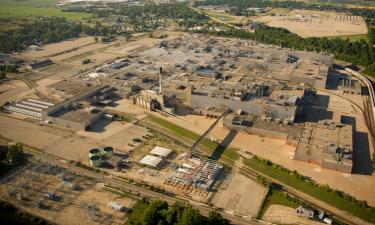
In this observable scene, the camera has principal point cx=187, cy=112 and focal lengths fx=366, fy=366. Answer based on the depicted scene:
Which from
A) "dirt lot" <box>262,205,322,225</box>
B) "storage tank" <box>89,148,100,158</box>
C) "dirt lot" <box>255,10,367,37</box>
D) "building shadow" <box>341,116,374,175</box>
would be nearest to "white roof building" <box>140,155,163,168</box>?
"storage tank" <box>89,148,100,158</box>

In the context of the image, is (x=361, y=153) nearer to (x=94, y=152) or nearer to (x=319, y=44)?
(x=94, y=152)

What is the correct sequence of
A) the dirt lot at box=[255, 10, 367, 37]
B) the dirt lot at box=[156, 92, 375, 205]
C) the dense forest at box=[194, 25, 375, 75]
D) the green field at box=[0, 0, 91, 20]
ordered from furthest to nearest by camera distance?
1. the green field at box=[0, 0, 91, 20]
2. the dirt lot at box=[255, 10, 367, 37]
3. the dense forest at box=[194, 25, 375, 75]
4. the dirt lot at box=[156, 92, 375, 205]

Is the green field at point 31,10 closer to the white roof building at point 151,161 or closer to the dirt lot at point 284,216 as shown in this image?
the white roof building at point 151,161

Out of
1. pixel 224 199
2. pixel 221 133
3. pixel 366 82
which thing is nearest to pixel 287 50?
pixel 366 82

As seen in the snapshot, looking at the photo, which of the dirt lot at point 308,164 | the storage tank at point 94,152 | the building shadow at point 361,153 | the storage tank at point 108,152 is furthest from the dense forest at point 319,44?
the storage tank at point 94,152

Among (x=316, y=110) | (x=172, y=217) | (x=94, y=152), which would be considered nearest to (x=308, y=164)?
(x=316, y=110)

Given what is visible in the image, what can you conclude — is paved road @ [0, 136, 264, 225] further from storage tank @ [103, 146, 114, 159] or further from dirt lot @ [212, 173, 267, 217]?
storage tank @ [103, 146, 114, 159]
